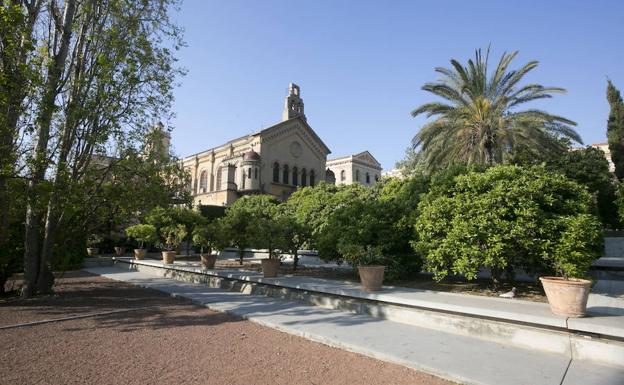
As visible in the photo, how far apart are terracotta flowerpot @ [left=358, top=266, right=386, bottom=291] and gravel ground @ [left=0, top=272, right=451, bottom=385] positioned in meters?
2.60

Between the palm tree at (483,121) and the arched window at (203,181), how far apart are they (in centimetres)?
4055

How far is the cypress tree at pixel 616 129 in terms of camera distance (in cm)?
3003

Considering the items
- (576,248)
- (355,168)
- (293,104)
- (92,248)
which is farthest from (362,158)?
(576,248)

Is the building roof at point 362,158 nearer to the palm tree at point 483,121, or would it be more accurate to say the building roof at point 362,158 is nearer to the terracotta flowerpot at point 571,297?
the palm tree at point 483,121

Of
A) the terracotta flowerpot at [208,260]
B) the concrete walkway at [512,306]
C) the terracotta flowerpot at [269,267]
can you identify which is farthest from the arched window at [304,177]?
the concrete walkway at [512,306]

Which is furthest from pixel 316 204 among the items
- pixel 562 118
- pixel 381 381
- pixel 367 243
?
pixel 562 118

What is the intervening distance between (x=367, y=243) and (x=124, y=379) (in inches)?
274

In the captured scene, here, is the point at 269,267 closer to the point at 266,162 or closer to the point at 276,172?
the point at 266,162

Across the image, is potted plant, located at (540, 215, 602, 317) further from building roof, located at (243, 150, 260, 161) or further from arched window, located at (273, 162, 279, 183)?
arched window, located at (273, 162, 279, 183)

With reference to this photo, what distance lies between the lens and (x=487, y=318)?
567cm

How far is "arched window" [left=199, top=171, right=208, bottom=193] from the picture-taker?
176 feet

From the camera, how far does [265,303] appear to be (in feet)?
28.8

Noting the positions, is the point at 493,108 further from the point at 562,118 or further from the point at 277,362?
the point at 277,362

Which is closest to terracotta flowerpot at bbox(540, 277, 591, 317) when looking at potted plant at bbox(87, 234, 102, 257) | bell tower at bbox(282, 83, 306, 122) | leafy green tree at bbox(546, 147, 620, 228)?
leafy green tree at bbox(546, 147, 620, 228)
